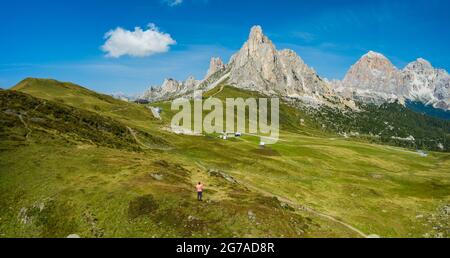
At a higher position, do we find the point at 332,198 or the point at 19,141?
the point at 19,141

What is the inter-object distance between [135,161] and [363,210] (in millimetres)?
49839

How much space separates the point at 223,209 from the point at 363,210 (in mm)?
42504

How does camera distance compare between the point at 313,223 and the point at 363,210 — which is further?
the point at 363,210
